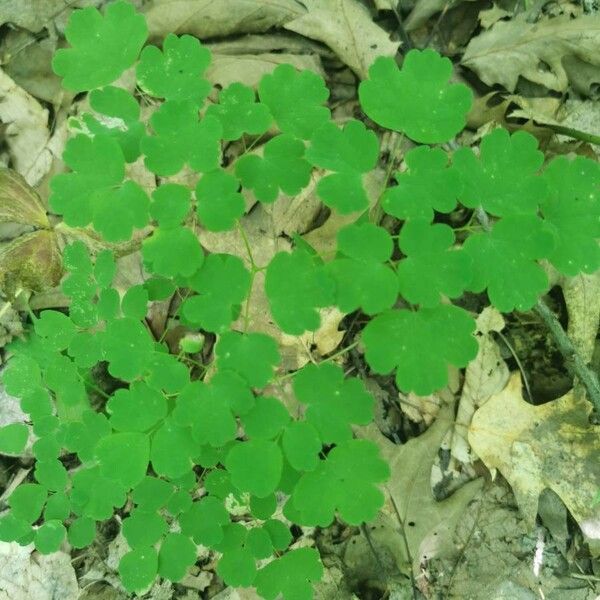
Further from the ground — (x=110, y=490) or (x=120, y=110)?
(x=120, y=110)

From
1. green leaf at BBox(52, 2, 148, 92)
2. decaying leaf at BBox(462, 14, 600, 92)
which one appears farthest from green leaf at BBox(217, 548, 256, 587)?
decaying leaf at BBox(462, 14, 600, 92)

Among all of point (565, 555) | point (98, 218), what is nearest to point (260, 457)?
point (98, 218)

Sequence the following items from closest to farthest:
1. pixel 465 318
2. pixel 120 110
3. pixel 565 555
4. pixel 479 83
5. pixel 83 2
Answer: pixel 465 318 < pixel 120 110 < pixel 565 555 < pixel 479 83 < pixel 83 2

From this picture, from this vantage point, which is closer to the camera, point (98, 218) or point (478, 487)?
point (98, 218)

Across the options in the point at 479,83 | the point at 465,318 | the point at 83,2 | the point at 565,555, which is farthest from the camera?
the point at 83,2

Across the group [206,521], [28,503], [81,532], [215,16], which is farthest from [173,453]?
[215,16]

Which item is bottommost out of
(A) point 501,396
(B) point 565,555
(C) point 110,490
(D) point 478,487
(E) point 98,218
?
(B) point 565,555

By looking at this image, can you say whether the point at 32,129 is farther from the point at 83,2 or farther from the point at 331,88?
the point at 331,88

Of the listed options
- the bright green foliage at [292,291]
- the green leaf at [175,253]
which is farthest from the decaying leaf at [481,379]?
the green leaf at [175,253]

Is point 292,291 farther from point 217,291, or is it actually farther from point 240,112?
point 240,112
